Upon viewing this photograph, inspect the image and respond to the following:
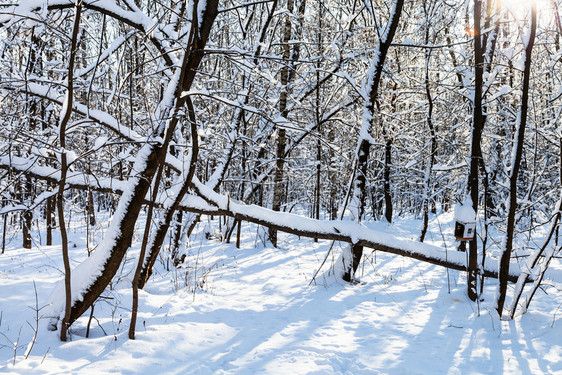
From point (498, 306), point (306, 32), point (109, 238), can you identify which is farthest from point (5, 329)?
point (306, 32)

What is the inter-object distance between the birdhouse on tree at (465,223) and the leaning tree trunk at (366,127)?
140 cm

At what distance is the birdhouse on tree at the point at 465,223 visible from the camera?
4.34 m

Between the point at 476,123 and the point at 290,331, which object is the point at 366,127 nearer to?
the point at 476,123

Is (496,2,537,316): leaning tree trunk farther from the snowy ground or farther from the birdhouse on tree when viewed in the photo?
the snowy ground

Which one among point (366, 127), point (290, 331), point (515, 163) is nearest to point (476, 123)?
point (515, 163)

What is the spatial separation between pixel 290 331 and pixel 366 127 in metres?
3.13

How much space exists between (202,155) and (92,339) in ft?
14.9

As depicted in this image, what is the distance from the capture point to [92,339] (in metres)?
3.10

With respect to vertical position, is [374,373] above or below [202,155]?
below

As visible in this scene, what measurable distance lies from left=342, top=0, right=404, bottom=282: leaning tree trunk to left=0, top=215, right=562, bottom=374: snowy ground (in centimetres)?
44

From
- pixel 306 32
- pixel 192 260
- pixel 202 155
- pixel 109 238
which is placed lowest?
pixel 192 260

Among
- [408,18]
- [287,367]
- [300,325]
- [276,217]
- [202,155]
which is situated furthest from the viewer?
[408,18]

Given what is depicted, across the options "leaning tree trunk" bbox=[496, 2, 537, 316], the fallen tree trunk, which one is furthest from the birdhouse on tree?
the fallen tree trunk

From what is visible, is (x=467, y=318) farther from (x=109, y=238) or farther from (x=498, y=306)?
(x=109, y=238)
